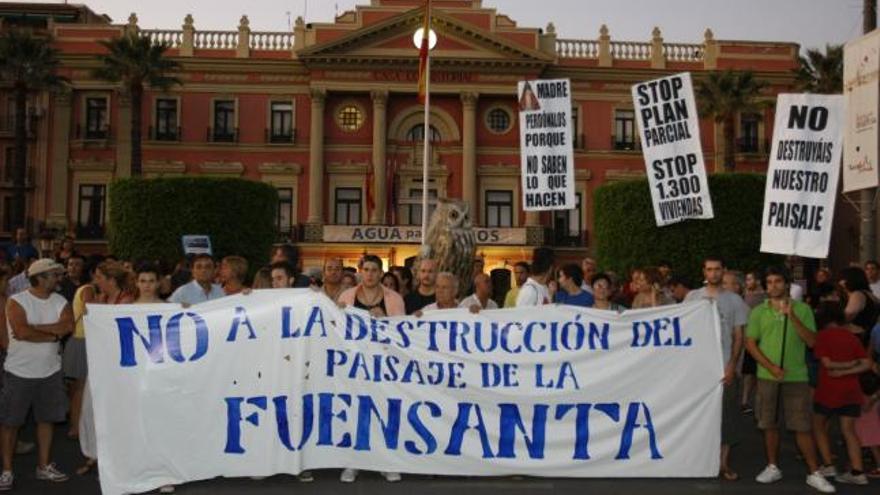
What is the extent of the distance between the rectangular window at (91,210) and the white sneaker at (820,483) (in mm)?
38016

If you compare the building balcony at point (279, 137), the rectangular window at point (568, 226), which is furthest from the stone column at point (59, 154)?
the rectangular window at point (568, 226)

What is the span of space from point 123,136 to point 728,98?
1027 inches

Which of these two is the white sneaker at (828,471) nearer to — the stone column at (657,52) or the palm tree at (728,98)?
the palm tree at (728,98)

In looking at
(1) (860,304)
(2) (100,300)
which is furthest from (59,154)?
(1) (860,304)

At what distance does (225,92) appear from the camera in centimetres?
4272

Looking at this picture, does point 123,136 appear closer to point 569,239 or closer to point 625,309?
point 569,239

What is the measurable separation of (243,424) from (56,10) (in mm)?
48036

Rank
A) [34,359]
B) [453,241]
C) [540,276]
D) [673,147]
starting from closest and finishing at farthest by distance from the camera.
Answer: [34,359]
[540,276]
[673,147]
[453,241]

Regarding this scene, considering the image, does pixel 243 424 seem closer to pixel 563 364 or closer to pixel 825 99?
pixel 563 364

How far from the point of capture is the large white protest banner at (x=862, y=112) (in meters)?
10.4

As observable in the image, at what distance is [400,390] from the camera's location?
24.5ft

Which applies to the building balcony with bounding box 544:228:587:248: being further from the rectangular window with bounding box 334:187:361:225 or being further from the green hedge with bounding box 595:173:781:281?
the green hedge with bounding box 595:173:781:281

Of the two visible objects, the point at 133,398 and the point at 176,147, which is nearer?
the point at 133,398

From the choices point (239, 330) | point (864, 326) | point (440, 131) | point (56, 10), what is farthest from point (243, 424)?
point (56, 10)
